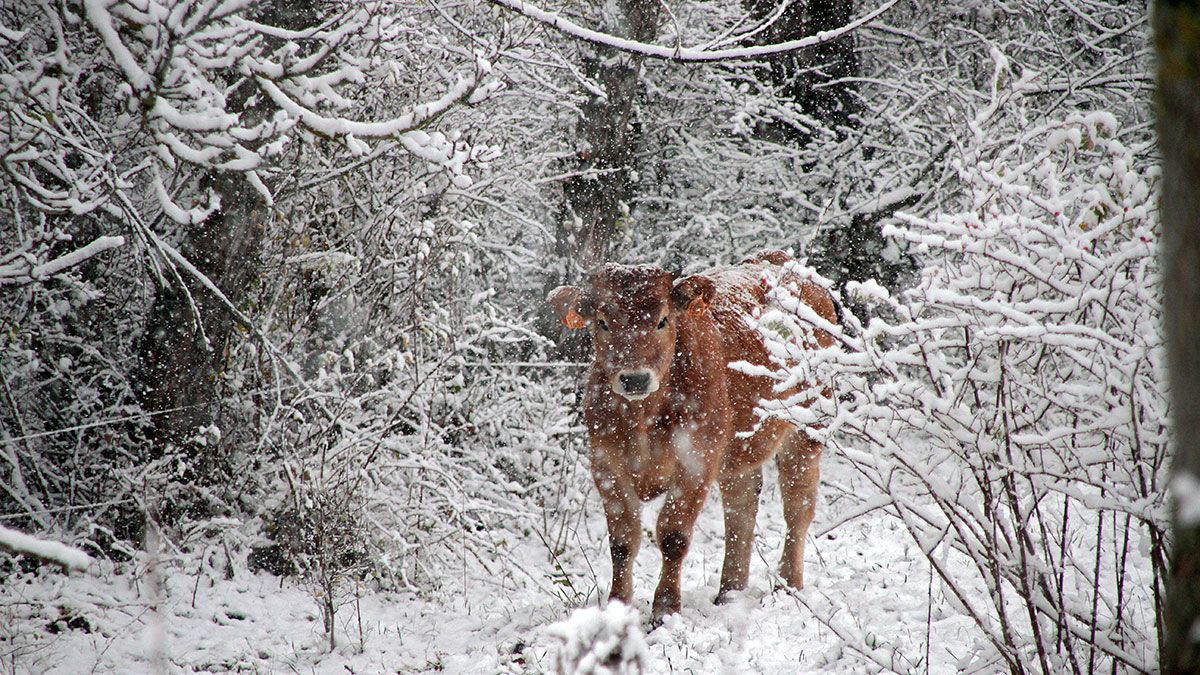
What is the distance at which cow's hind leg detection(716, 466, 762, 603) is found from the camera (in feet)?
17.7

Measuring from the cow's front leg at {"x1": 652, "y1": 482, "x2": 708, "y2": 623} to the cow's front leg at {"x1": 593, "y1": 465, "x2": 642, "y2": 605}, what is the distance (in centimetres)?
16

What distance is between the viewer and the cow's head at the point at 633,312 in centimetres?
471

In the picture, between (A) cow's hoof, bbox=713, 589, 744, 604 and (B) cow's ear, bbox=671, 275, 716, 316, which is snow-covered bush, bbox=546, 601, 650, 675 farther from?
(A) cow's hoof, bbox=713, 589, 744, 604

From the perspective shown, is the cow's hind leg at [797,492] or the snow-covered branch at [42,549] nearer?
the snow-covered branch at [42,549]

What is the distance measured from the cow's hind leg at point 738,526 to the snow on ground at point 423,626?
0.48 ft

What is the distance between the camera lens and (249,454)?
539cm

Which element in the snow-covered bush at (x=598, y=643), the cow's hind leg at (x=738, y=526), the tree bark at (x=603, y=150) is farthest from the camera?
the tree bark at (x=603, y=150)

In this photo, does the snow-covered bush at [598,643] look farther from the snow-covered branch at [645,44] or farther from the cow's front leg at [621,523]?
the cow's front leg at [621,523]

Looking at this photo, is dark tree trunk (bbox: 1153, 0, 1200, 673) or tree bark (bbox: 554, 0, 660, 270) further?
tree bark (bbox: 554, 0, 660, 270)

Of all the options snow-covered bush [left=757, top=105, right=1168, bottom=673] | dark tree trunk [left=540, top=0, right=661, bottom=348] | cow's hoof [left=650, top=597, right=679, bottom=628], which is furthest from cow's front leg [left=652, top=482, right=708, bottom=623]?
dark tree trunk [left=540, top=0, right=661, bottom=348]

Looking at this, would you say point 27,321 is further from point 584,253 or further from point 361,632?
point 584,253

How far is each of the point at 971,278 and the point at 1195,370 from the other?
1907mm

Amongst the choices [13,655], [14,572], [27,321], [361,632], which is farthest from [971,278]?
[27,321]

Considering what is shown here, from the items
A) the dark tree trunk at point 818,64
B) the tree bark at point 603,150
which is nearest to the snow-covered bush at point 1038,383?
the tree bark at point 603,150
